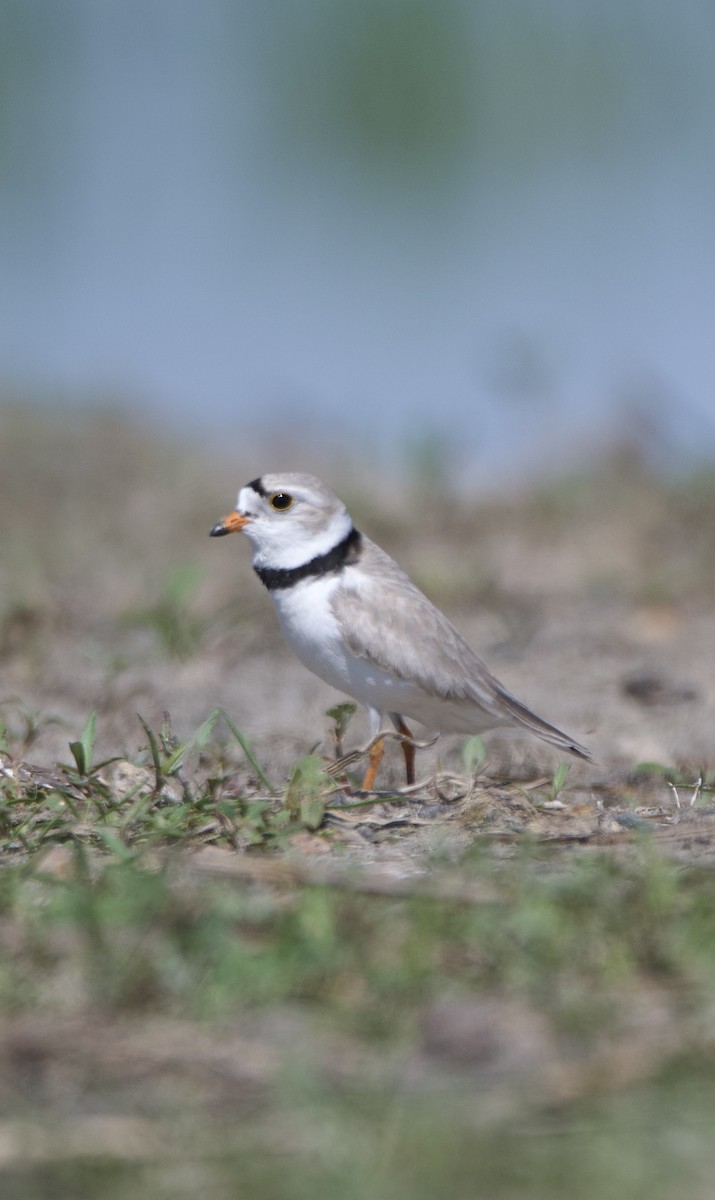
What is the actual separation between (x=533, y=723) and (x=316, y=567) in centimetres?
78

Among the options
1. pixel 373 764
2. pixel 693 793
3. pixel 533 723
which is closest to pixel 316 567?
pixel 373 764

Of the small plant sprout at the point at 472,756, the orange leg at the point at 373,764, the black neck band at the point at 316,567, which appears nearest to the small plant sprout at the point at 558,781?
the small plant sprout at the point at 472,756

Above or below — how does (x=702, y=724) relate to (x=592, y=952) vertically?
below

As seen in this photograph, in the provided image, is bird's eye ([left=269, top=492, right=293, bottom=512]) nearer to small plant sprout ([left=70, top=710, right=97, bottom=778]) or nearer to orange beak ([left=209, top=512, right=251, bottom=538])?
orange beak ([left=209, top=512, right=251, bottom=538])

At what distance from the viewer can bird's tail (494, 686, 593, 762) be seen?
4398mm

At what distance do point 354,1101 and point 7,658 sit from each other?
4.02 m

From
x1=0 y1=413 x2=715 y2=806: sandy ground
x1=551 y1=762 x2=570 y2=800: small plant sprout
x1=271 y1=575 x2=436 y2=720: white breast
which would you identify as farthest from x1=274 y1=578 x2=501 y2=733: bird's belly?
x1=551 y1=762 x2=570 y2=800: small plant sprout

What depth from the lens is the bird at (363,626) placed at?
434cm

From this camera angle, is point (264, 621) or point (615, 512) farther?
point (615, 512)

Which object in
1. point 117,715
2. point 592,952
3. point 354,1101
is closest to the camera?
point 354,1101

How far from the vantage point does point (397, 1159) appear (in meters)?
2.08

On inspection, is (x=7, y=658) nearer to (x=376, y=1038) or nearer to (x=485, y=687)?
(x=485, y=687)

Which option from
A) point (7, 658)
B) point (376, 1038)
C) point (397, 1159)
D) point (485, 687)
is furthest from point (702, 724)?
point (397, 1159)

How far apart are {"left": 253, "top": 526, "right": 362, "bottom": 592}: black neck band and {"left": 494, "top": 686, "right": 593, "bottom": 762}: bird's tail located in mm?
592
